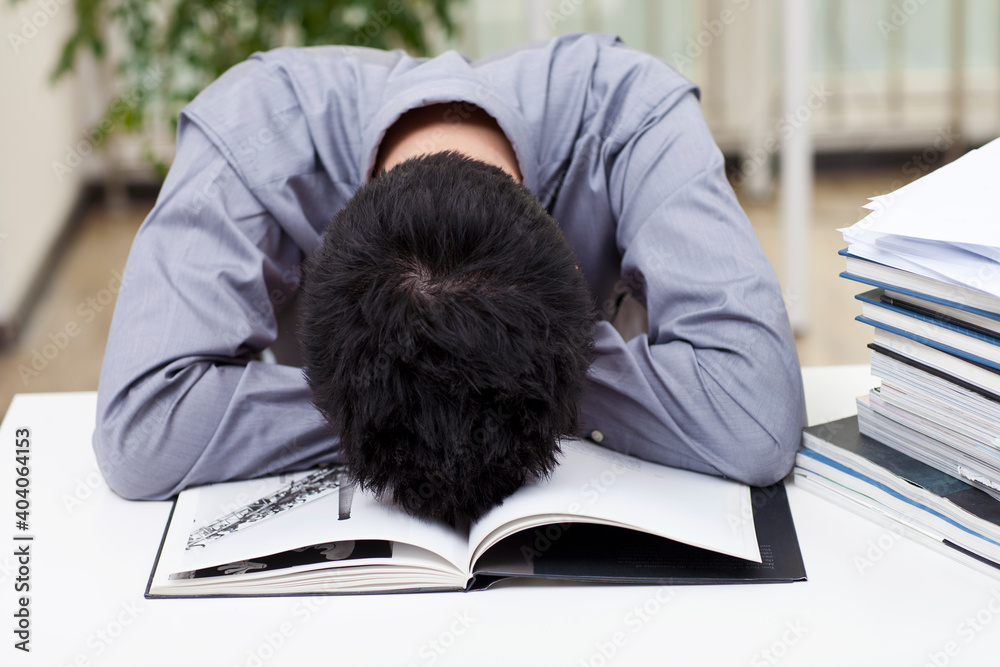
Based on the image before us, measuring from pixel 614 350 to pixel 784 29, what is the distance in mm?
1715

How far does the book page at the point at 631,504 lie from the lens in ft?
2.28

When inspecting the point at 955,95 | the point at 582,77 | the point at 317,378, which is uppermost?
the point at 582,77

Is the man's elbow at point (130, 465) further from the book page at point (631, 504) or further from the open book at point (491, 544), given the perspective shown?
the book page at point (631, 504)

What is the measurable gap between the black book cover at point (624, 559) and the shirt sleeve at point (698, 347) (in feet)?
0.32

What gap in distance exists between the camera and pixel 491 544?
702 mm

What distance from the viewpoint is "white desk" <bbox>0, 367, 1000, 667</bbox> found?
65cm

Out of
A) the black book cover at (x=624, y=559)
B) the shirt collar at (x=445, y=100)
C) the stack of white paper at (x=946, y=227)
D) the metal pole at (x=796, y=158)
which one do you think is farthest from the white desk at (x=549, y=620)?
the metal pole at (x=796, y=158)

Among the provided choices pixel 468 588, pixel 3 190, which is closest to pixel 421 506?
pixel 468 588

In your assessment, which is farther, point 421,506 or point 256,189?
point 256,189

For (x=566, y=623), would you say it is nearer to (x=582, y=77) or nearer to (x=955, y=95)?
(x=582, y=77)

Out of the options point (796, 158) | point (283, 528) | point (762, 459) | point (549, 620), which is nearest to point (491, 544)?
point (549, 620)

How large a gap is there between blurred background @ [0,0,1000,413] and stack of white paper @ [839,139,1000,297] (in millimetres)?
1675

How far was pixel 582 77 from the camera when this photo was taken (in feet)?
3.68

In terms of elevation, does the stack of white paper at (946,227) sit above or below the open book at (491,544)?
above
